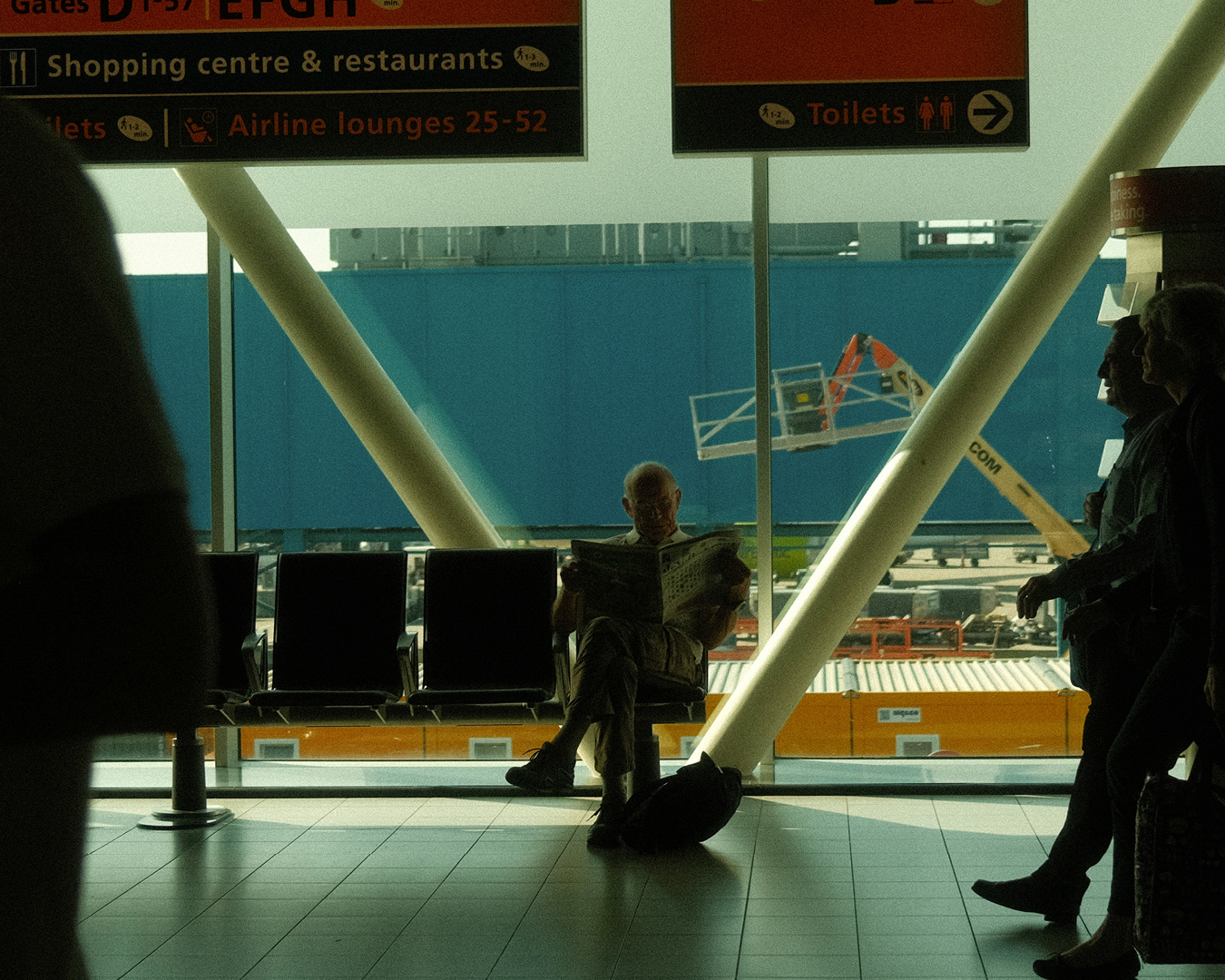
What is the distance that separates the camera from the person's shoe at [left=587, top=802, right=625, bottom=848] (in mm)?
5078

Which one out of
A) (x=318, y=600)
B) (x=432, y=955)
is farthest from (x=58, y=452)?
(x=318, y=600)

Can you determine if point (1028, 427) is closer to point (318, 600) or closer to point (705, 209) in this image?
point (705, 209)

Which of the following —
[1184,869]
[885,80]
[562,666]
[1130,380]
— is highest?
[885,80]

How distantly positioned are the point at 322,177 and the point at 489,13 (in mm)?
1881

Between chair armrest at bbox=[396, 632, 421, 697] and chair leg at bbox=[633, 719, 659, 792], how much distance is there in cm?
89

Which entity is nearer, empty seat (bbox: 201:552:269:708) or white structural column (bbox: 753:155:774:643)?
empty seat (bbox: 201:552:269:708)

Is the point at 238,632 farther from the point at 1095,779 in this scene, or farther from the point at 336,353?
the point at 1095,779

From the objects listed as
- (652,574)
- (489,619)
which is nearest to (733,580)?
(652,574)

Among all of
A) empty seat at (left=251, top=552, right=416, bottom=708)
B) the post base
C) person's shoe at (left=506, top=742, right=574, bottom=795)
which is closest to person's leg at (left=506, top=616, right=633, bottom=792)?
person's shoe at (left=506, top=742, right=574, bottom=795)

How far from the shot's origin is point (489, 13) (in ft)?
15.6

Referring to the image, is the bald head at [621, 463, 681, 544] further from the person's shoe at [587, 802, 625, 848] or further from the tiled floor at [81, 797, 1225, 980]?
the tiled floor at [81, 797, 1225, 980]

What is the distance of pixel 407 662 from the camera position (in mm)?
5441

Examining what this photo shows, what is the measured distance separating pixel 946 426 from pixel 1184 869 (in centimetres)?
304

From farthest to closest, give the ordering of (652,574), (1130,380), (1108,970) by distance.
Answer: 1. (652,574)
2. (1130,380)
3. (1108,970)
